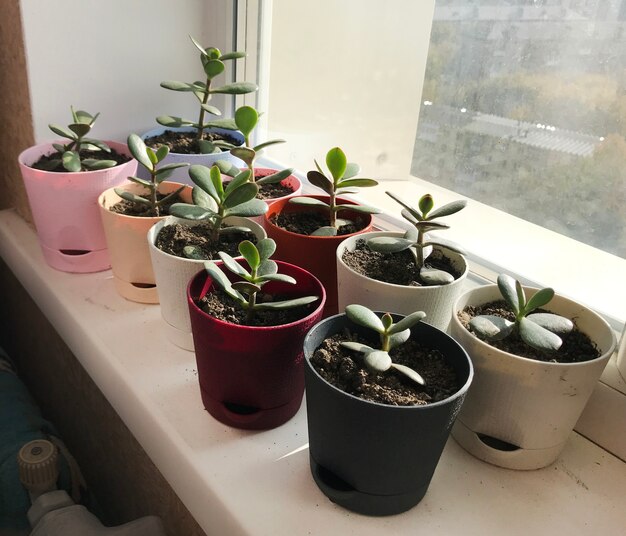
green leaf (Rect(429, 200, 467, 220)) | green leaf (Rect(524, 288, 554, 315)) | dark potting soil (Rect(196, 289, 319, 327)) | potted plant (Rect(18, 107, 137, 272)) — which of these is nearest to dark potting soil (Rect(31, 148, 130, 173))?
potted plant (Rect(18, 107, 137, 272))

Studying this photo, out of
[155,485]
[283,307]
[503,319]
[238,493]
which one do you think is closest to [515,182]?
[503,319]

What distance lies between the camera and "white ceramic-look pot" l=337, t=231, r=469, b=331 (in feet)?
1.96

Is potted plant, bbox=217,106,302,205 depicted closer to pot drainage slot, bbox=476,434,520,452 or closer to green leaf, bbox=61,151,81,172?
green leaf, bbox=61,151,81,172

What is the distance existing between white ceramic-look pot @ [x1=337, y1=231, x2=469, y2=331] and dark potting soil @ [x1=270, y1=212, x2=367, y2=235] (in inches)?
4.4

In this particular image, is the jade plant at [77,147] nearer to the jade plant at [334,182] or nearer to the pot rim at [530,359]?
the jade plant at [334,182]

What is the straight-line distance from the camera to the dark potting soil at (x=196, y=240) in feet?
2.23

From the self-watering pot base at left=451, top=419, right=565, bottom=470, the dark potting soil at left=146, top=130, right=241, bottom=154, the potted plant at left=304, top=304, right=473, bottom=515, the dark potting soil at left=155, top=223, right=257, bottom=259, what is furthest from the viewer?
the dark potting soil at left=146, top=130, right=241, bottom=154

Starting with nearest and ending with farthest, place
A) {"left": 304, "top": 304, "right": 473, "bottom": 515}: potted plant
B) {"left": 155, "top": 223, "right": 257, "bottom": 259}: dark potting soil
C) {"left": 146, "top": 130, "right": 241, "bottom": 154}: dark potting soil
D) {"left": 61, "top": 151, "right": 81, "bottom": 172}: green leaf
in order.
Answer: {"left": 304, "top": 304, "right": 473, "bottom": 515}: potted plant < {"left": 155, "top": 223, "right": 257, "bottom": 259}: dark potting soil < {"left": 61, "top": 151, "right": 81, "bottom": 172}: green leaf < {"left": 146, "top": 130, "right": 241, "bottom": 154}: dark potting soil

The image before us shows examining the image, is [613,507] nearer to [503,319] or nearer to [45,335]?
[503,319]

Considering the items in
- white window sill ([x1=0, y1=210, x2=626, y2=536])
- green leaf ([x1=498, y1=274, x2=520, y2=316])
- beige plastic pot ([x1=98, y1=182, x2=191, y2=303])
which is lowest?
white window sill ([x1=0, y1=210, x2=626, y2=536])

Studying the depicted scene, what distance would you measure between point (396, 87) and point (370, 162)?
13 cm

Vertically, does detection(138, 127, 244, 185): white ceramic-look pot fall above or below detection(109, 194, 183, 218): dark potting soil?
above

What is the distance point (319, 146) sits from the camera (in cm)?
110

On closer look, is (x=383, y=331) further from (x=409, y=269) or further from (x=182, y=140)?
(x=182, y=140)
